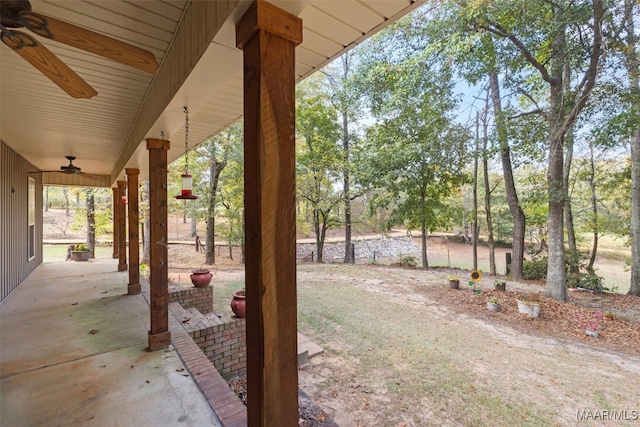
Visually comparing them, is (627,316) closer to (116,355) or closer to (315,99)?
(116,355)

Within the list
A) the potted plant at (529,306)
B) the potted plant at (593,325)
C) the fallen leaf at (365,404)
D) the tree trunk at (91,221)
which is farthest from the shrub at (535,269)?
the tree trunk at (91,221)

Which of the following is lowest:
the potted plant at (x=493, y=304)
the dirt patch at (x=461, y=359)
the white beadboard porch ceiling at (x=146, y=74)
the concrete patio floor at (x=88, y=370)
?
the dirt patch at (x=461, y=359)

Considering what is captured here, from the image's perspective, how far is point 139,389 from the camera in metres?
2.21

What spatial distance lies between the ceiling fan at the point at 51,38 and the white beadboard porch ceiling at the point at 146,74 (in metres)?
0.31

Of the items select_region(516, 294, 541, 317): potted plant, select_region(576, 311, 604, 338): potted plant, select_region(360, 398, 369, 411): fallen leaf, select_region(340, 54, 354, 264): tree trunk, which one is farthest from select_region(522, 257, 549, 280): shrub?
select_region(360, 398, 369, 411): fallen leaf

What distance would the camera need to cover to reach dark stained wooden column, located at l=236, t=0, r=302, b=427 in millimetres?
1015

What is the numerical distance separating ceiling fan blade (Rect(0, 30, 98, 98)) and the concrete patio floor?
7.18 ft

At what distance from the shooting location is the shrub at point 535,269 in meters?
8.62

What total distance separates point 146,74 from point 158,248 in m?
1.58

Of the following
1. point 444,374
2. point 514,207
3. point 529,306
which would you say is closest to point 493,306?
point 529,306

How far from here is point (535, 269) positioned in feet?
28.7

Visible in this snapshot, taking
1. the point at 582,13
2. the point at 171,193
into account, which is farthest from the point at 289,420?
the point at 171,193

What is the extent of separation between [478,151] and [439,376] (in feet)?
22.8

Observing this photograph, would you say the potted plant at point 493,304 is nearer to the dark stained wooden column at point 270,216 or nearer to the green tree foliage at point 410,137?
the green tree foliage at point 410,137
